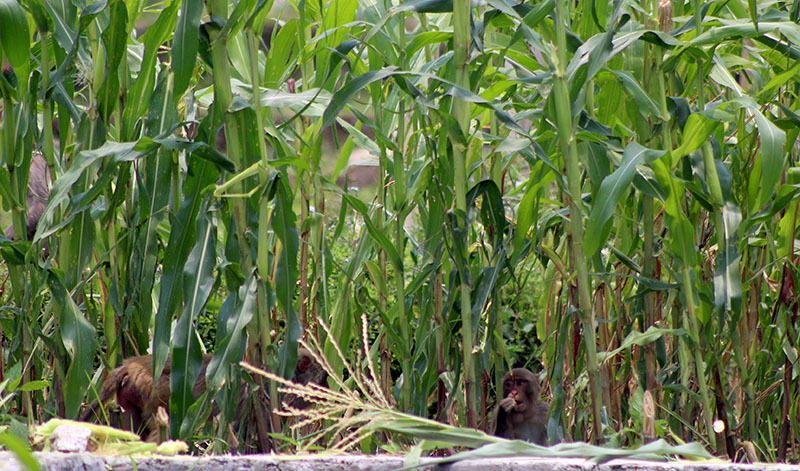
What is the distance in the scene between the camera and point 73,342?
2.44m

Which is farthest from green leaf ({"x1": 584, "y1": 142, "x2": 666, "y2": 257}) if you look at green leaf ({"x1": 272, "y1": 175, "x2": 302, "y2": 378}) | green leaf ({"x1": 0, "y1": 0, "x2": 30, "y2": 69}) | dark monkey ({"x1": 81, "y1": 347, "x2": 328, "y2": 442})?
green leaf ({"x1": 0, "y1": 0, "x2": 30, "y2": 69})

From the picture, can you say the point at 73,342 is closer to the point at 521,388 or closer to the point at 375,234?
the point at 375,234

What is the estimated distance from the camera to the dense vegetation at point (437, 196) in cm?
221

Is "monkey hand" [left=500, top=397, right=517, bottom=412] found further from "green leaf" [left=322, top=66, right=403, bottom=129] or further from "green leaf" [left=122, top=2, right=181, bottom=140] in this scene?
"green leaf" [left=122, top=2, right=181, bottom=140]

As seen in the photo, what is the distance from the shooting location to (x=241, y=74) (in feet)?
9.00

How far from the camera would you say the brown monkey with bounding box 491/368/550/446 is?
3.33 m

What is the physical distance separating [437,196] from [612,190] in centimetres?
77

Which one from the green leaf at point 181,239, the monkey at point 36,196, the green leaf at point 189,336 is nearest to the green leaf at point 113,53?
the green leaf at point 181,239

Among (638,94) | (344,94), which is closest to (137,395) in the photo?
(344,94)

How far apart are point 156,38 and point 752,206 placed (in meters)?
1.88

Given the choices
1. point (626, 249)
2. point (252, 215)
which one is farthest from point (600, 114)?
point (252, 215)

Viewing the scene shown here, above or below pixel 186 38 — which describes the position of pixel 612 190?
below

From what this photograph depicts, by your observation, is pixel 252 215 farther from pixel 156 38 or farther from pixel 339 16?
pixel 339 16

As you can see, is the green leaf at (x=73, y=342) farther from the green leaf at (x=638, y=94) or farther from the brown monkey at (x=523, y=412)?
the green leaf at (x=638, y=94)
